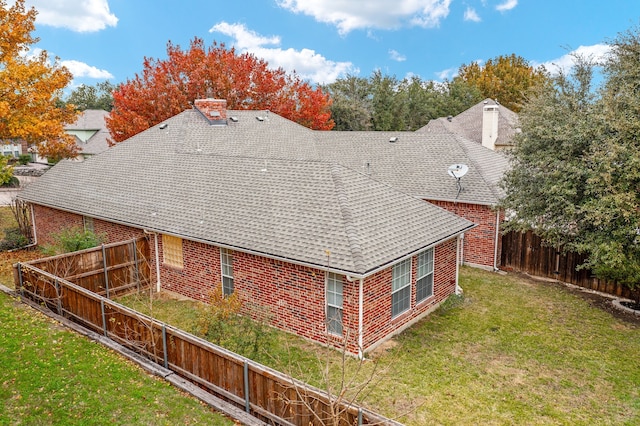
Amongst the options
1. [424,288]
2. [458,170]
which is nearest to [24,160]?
[458,170]

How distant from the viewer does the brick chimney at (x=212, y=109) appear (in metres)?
25.4

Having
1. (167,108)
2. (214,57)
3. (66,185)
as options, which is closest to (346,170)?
(66,185)

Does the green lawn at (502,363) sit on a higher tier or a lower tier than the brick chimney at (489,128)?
lower

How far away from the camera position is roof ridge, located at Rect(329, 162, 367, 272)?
35.7ft

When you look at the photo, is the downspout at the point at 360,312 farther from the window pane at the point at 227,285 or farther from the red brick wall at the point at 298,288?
the window pane at the point at 227,285

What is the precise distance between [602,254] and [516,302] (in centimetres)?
287

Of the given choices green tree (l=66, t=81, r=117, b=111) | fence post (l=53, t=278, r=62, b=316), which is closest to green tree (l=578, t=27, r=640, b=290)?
fence post (l=53, t=278, r=62, b=316)

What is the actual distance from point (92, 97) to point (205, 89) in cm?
6336

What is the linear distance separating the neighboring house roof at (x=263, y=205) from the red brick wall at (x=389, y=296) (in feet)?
2.07

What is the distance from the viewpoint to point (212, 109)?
2559 cm

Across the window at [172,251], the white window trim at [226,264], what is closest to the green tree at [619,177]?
the white window trim at [226,264]

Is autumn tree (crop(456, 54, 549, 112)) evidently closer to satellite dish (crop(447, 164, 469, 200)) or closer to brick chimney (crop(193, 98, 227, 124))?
brick chimney (crop(193, 98, 227, 124))

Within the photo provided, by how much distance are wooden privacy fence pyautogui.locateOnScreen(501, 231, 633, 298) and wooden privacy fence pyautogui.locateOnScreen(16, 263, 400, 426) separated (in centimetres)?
1224

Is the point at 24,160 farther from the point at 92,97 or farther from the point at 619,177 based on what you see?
the point at 619,177
